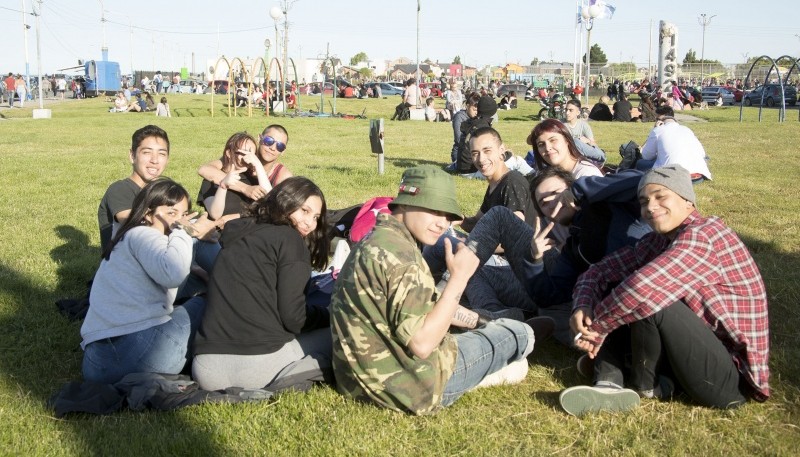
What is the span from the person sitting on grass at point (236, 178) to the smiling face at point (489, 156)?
185 cm

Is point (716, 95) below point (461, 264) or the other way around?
the other way around

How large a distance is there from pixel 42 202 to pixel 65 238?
2701 mm

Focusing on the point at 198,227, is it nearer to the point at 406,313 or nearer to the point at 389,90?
the point at 406,313

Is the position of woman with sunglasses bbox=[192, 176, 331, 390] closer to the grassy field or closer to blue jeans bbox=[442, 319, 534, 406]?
the grassy field

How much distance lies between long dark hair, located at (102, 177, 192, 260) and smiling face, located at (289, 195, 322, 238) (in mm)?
760

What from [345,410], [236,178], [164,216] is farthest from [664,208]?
[236,178]

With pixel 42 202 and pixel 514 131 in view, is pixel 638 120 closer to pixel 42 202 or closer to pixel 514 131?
pixel 514 131

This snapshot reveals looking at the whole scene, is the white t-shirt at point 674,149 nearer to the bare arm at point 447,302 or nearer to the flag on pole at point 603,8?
the bare arm at point 447,302

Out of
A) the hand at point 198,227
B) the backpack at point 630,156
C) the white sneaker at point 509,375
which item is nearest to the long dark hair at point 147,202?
the hand at point 198,227

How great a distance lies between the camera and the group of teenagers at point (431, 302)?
3436 millimetres

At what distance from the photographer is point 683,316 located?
3.50 metres

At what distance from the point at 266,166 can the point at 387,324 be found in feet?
12.7

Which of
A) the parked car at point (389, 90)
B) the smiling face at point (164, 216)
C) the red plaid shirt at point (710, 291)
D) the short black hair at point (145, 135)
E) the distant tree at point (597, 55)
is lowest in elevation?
the red plaid shirt at point (710, 291)

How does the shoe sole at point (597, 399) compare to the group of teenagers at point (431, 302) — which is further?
the shoe sole at point (597, 399)
